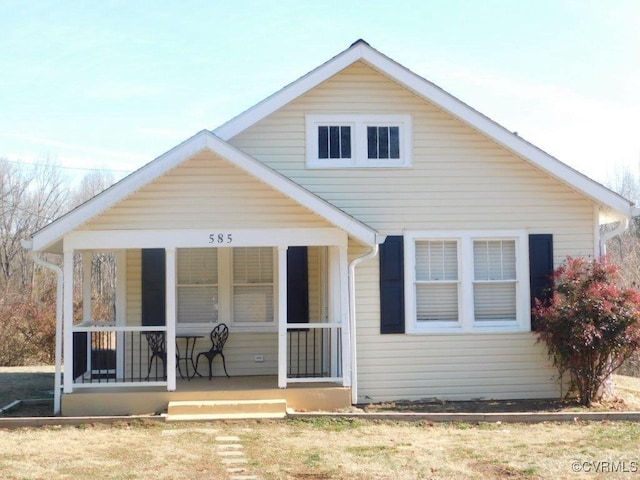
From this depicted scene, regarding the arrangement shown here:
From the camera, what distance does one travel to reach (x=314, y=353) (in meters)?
13.0

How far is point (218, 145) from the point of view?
11.2 metres

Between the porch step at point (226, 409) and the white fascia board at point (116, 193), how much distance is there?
9.49 ft

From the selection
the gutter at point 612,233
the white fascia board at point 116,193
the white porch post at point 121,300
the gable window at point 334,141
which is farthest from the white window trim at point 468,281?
the white porch post at point 121,300

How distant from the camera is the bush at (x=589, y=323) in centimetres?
1172

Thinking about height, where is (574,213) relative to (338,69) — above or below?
below

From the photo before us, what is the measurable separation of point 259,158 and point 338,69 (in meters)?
1.92

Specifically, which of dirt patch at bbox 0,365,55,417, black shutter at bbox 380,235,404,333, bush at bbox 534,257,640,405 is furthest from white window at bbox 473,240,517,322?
dirt patch at bbox 0,365,55,417

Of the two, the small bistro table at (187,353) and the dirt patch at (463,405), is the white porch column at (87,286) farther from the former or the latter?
the small bistro table at (187,353)

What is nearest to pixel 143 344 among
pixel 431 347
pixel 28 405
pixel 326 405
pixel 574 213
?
pixel 28 405

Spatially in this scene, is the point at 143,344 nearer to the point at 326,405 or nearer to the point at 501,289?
the point at 326,405

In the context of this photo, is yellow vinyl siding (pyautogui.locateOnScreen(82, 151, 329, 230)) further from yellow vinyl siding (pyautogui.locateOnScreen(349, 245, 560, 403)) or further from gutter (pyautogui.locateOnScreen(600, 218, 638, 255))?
gutter (pyautogui.locateOnScreen(600, 218, 638, 255))

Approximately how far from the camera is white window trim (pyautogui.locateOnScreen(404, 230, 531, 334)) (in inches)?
508

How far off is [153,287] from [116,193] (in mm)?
2609

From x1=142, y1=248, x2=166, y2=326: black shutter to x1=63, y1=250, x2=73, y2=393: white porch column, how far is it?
1925mm
